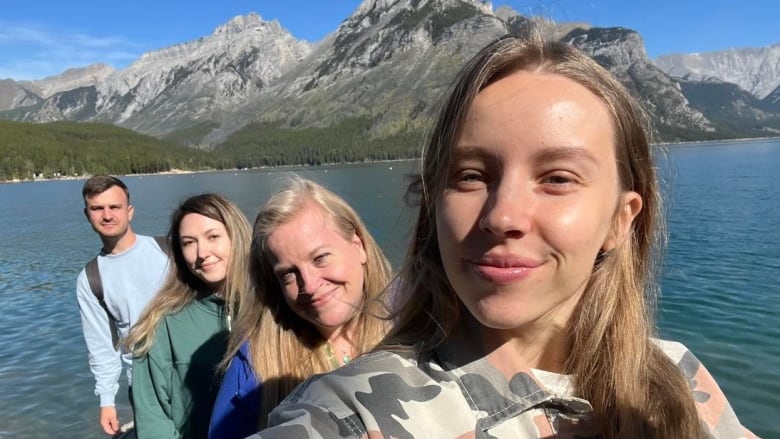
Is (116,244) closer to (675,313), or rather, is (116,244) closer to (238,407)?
(238,407)

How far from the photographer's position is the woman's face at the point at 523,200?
132 centimetres

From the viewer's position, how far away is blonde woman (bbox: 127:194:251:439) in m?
3.96

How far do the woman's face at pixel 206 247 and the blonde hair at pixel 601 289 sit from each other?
9.68 feet

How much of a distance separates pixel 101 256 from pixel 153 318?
259cm

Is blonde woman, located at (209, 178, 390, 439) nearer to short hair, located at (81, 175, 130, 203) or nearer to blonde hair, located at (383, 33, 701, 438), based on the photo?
blonde hair, located at (383, 33, 701, 438)

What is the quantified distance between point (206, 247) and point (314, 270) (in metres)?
1.85

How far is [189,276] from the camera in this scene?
14.5ft

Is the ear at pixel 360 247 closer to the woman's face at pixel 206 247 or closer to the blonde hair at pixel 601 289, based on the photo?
the blonde hair at pixel 601 289

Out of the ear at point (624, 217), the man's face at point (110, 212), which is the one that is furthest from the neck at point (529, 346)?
the man's face at point (110, 212)

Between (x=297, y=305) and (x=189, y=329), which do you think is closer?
(x=297, y=305)

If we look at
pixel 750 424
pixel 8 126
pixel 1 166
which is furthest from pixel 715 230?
pixel 8 126

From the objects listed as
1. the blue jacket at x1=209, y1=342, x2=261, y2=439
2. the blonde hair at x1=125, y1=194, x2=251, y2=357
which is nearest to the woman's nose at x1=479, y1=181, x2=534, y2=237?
the blue jacket at x1=209, y1=342, x2=261, y2=439

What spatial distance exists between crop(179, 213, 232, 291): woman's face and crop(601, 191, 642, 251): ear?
11.2 feet

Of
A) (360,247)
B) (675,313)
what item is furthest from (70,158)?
(360,247)
